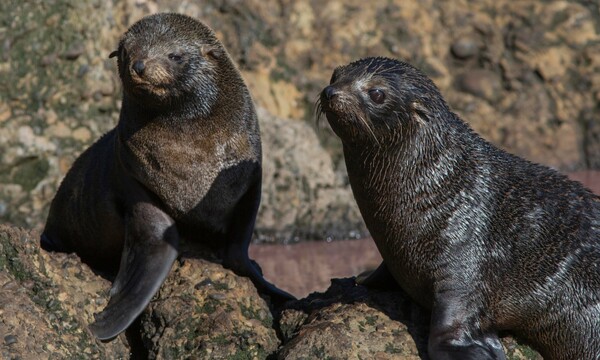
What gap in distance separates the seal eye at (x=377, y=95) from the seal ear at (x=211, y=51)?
5.89 feet

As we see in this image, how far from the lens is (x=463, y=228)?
7156 mm

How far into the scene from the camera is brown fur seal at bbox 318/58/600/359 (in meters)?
7.07

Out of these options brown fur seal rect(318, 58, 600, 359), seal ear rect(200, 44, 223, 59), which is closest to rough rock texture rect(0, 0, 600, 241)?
seal ear rect(200, 44, 223, 59)

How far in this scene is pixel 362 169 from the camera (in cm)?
723

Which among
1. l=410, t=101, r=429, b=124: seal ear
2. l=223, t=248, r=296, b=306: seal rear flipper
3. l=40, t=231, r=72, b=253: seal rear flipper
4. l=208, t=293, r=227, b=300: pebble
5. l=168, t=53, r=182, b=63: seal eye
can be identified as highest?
l=168, t=53, r=182, b=63: seal eye

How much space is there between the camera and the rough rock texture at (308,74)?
40.8 ft

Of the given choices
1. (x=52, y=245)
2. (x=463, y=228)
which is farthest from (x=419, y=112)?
(x=52, y=245)

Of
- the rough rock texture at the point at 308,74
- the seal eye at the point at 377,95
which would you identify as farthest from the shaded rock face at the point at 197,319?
the rough rock texture at the point at 308,74

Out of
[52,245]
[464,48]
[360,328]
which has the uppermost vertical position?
[360,328]

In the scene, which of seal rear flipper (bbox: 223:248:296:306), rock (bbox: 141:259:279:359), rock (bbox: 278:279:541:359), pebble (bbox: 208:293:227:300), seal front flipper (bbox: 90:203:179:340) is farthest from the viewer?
seal rear flipper (bbox: 223:248:296:306)

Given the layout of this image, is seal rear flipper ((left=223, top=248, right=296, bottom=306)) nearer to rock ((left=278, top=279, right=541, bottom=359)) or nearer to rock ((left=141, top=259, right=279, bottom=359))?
rock ((left=141, top=259, right=279, bottom=359))

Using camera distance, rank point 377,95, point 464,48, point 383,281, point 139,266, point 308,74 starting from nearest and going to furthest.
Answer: point 377,95
point 383,281
point 139,266
point 308,74
point 464,48

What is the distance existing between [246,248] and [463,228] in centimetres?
180

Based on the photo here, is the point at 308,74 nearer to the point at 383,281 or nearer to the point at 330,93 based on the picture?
the point at 383,281
